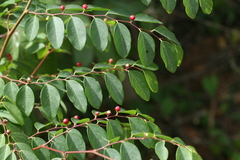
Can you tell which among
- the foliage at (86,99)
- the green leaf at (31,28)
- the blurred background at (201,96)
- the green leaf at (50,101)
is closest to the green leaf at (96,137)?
the foliage at (86,99)

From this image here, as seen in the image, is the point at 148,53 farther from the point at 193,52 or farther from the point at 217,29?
the point at 193,52

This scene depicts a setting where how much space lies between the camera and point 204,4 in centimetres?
118

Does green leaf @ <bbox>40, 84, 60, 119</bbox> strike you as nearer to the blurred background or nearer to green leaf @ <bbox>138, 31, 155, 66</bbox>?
green leaf @ <bbox>138, 31, 155, 66</bbox>

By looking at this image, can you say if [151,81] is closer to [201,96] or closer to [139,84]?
[139,84]

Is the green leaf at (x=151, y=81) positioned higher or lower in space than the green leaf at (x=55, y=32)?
lower

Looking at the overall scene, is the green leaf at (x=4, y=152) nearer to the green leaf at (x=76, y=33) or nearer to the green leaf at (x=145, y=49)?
the green leaf at (x=76, y=33)

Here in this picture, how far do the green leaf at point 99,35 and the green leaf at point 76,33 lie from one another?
3cm

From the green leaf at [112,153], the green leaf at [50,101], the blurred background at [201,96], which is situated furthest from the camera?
the blurred background at [201,96]

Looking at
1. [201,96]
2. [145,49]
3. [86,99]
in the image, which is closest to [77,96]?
[86,99]

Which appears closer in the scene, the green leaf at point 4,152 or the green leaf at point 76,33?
the green leaf at point 4,152

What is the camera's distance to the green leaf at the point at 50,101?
117cm

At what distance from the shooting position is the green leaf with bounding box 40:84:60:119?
1165 mm

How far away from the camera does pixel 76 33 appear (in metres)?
1.18

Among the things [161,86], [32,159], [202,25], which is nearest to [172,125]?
[161,86]
